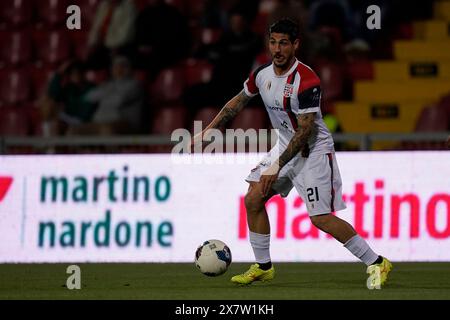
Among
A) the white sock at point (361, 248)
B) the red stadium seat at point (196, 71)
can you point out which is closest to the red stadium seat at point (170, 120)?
the red stadium seat at point (196, 71)

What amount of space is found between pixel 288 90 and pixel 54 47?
10.0 metres

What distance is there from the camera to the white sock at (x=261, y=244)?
1116cm

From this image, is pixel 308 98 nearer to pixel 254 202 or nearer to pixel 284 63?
pixel 284 63

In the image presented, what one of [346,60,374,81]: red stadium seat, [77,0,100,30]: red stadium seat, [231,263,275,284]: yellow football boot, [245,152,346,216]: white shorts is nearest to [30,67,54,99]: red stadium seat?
[77,0,100,30]: red stadium seat

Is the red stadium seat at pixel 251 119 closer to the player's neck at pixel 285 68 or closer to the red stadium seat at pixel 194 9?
the red stadium seat at pixel 194 9

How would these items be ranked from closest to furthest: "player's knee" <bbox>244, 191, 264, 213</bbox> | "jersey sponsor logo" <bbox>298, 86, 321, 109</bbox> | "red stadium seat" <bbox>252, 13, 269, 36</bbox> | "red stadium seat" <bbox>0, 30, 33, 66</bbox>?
"jersey sponsor logo" <bbox>298, 86, 321, 109</bbox> < "player's knee" <bbox>244, 191, 264, 213</bbox> < "red stadium seat" <bbox>252, 13, 269, 36</bbox> < "red stadium seat" <bbox>0, 30, 33, 66</bbox>

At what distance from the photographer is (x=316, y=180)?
10.8 m

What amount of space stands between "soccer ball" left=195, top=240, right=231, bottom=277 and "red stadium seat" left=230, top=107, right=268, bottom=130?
5.65 metres

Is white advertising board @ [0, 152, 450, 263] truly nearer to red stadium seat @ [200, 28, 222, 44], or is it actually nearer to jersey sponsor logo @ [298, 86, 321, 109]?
jersey sponsor logo @ [298, 86, 321, 109]

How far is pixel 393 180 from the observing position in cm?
1427

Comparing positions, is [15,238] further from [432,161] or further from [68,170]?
[432,161]

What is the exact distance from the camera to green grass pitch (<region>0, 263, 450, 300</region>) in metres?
10.1

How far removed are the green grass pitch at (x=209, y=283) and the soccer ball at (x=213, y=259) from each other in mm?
146

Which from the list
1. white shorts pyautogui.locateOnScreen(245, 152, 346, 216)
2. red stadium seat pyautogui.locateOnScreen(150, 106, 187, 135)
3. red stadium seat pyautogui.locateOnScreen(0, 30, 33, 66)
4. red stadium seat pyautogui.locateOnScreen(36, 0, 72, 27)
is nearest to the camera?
white shorts pyautogui.locateOnScreen(245, 152, 346, 216)
